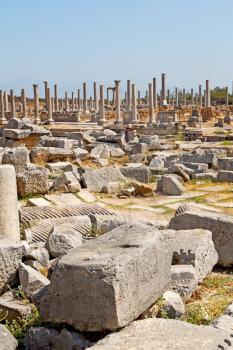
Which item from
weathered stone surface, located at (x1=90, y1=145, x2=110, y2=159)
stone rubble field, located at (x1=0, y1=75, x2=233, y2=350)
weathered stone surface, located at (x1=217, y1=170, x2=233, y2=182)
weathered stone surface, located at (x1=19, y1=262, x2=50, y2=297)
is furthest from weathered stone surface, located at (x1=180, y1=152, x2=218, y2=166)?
weathered stone surface, located at (x1=19, y1=262, x2=50, y2=297)

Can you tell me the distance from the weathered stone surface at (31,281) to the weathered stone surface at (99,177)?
7.49 meters

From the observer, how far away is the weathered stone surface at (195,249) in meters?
6.62

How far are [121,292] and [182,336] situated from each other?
24.0 inches

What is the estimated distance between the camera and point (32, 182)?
12219 millimetres

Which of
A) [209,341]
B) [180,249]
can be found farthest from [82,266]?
[180,249]

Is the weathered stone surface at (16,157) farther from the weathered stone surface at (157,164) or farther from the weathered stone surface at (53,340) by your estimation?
the weathered stone surface at (53,340)

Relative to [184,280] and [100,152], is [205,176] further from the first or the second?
[184,280]

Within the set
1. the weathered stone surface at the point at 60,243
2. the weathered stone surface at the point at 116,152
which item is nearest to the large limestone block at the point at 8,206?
the weathered stone surface at the point at 60,243

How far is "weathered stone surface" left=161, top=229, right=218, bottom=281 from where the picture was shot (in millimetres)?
6621

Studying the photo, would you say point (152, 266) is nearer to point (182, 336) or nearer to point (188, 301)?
point (182, 336)

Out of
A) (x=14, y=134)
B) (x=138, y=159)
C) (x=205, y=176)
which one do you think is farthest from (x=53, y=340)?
(x=14, y=134)

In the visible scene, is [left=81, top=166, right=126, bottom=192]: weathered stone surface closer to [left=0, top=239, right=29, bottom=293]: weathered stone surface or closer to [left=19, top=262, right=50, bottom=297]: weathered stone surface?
[left=0, top=239, right=29, bottom=293]: weathered stone surface

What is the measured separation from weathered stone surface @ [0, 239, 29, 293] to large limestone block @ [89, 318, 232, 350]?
2.06 metres

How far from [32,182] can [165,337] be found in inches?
333
